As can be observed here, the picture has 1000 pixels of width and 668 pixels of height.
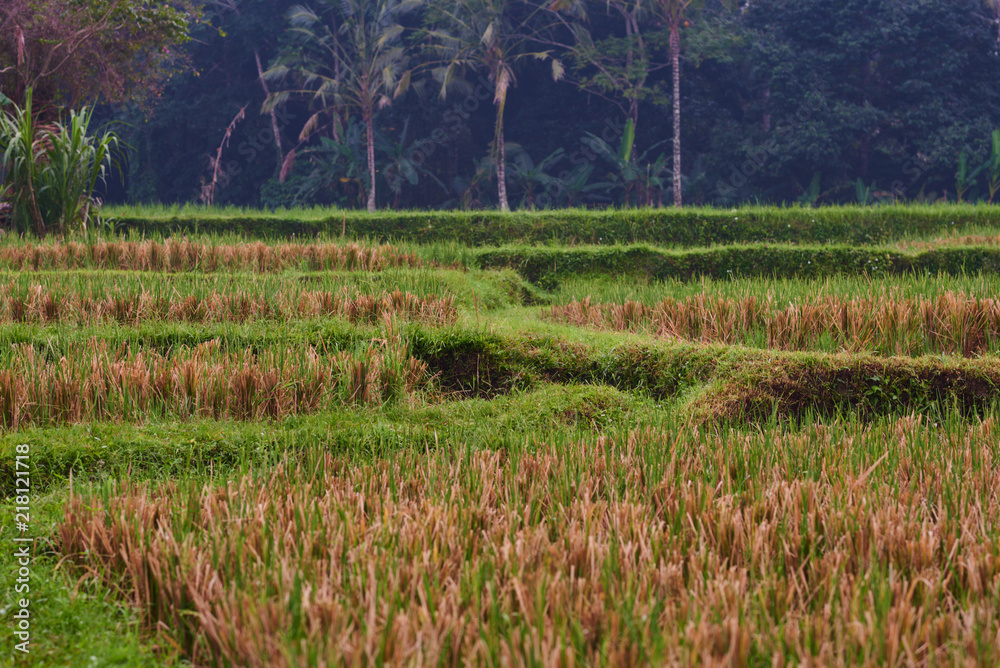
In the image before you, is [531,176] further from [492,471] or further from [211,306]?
[492,471]

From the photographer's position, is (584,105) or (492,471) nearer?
(492,471)

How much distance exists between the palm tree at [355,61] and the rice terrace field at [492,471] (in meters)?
11.8

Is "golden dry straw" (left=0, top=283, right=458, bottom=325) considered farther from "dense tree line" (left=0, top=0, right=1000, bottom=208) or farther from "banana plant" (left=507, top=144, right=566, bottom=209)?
"banana plant" (left=507, top=144, right=566, bottom=209)

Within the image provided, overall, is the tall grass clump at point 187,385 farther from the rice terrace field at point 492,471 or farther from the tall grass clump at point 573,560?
the tall grass clump at point 573,560

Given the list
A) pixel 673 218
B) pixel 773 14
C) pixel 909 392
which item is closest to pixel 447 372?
pixel 909 392

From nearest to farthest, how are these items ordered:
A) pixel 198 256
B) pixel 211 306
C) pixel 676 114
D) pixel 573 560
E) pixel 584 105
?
pixel 573 560 → pixel 211 306 → pixel 198 256 → pixel 676 114 → pixel 584 105

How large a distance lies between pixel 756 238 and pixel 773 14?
39.2 ft

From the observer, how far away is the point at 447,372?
14.8 ft

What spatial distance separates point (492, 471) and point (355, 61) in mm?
20179

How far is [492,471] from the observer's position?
2562 millimetres

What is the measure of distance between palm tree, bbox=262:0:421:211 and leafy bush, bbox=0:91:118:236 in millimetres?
8563

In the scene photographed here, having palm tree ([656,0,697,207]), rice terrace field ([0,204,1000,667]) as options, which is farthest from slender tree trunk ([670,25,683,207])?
rice terrace field ([0,204,1000,667])

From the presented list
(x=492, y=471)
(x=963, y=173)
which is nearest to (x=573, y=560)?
(x=492, y=471)

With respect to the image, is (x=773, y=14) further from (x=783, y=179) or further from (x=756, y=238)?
(x=756, y=238)
